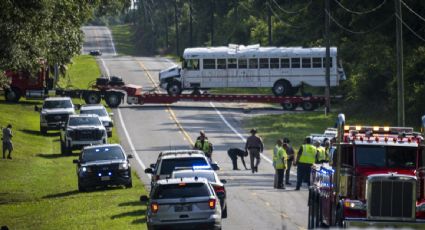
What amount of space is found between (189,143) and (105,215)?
24.5 metres

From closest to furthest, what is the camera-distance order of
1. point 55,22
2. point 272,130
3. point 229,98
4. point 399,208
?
point 399,208 < point 55,22 < point 272,130 < point 229,98

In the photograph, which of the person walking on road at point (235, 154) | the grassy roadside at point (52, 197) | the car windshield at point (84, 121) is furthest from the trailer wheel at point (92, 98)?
the person walking on road at point (235, 154)

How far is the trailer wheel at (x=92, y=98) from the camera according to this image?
7331 cm

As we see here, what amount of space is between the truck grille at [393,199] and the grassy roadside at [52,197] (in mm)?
7324

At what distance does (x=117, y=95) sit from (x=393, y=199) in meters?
51.8

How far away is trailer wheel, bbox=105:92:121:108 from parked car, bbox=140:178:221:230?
48.6 m

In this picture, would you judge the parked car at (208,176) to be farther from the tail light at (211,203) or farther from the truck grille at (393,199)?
the truck grille at (393,199)

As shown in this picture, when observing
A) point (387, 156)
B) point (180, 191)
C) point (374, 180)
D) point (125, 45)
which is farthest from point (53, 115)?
point (125, 45)

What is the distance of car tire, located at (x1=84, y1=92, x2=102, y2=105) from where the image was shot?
241 feet

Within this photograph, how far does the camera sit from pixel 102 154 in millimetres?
39469

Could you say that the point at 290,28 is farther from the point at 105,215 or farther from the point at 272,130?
the point at 105,215

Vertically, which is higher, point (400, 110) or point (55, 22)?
point (55, 22)

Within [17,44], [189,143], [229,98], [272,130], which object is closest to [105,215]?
[17,44]

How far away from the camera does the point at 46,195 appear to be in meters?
39.0
